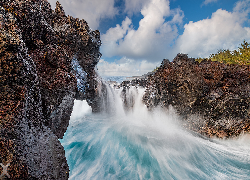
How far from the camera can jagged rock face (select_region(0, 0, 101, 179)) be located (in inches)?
101

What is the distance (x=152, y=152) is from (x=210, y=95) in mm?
4697

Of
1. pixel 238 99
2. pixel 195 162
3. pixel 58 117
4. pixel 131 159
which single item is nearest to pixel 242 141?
pixel 238 99

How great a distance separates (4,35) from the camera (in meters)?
2.63

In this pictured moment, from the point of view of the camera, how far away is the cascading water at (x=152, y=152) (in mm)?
5355

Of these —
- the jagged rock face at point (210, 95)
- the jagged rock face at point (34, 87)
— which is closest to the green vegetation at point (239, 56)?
the jagged rock face at point (210, 95)

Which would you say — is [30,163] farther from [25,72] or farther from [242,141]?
[242,141]

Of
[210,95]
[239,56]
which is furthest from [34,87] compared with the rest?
[239,56]

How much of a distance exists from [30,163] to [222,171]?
7670mm

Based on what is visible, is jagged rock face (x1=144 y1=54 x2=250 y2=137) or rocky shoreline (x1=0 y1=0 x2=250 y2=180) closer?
rocky shoreline (x1=0 y1=0 x2=250 y2=180)

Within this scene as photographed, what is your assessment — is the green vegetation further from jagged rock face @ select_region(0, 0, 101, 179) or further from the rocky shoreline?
jagged rock face @ select_region(0, 0, 101, 179)

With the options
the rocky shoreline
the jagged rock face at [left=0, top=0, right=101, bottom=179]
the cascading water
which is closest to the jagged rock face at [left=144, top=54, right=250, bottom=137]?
the rocky shoreline

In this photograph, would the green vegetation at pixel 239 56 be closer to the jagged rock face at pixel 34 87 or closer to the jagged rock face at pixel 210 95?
the jagged rock face at pixel 210 95

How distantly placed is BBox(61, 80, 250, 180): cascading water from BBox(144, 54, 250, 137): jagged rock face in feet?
2.43

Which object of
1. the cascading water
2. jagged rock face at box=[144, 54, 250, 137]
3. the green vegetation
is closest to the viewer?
the cascading water
